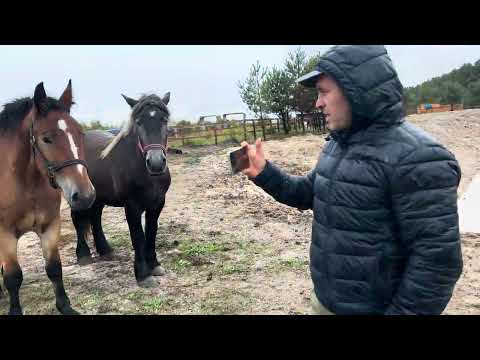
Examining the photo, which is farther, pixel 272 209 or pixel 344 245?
pixel 272 209

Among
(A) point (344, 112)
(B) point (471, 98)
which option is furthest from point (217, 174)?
(B) point (471, 98)

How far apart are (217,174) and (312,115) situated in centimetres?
1007

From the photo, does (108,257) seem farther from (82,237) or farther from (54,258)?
(54,258)

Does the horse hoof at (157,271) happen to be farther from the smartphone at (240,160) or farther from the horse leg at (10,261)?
the smartphone at (240,160)

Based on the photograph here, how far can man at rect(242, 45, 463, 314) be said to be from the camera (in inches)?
46.5

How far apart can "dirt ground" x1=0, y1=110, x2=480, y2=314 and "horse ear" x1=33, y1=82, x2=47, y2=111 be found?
220 centimetres

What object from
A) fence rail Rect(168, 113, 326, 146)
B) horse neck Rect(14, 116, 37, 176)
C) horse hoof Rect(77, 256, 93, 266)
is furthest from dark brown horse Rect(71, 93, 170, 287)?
fence rail Rect(168, 113, 326, 146)

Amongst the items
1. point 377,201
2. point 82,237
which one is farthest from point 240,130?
point 377,201

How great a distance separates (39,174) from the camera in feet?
10.6

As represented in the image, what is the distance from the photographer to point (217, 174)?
10586 millimetres

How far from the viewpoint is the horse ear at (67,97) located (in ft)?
10.0

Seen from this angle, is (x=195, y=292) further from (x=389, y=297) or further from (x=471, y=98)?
(x=471, y=98)

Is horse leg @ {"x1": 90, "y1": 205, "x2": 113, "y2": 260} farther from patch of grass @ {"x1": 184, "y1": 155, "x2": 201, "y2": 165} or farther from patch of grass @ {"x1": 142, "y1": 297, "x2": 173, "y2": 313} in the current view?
patch of grass @ {"x1": 184, "y1": 155, "x2": 201, "y2": 165}
